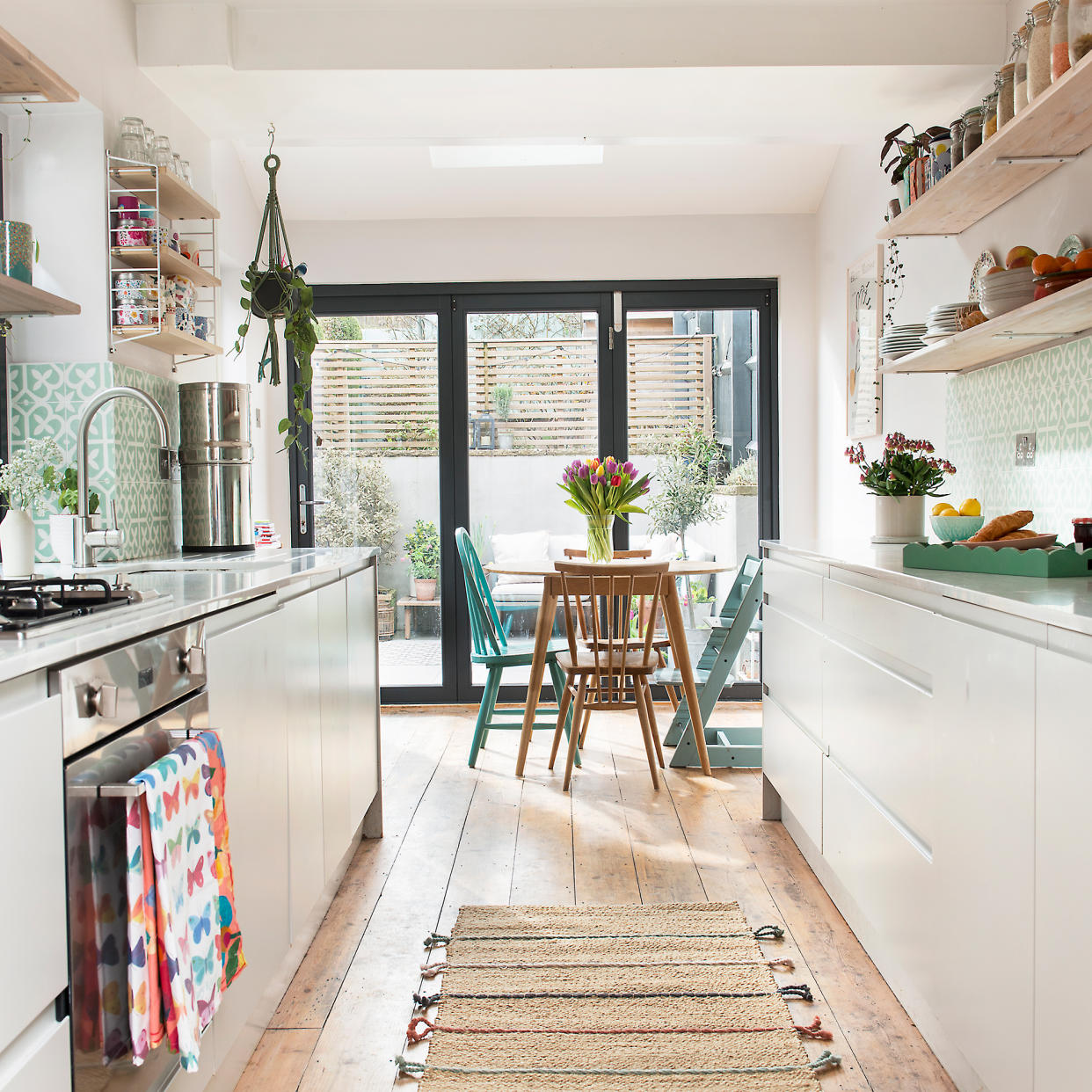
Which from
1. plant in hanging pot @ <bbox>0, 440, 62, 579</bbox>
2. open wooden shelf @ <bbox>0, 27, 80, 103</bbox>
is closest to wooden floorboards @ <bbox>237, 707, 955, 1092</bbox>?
plant in hanging pot @ <bbox>0, 440, 62, 579</bbox>

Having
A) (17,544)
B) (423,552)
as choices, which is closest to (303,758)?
(17,544)

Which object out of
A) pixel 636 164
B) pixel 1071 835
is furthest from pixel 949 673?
pixel 636 164

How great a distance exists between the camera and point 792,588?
8.99ft

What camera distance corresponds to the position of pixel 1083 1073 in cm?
114

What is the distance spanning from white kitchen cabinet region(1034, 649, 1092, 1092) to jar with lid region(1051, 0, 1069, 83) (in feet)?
4.52

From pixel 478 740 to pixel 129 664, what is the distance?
8.64 ft

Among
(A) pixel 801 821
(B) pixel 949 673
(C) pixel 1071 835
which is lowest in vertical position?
(A) pixel 801 821

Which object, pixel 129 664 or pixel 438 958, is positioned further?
pixel 438 958

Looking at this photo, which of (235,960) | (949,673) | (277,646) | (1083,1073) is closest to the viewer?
(1083,1073)

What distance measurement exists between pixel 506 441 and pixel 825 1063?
11.5 ft

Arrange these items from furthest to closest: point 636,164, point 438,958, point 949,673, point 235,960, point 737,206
A: point 737,206 → point 636,164 → point 438,958 → point 949,673 → point 235,960

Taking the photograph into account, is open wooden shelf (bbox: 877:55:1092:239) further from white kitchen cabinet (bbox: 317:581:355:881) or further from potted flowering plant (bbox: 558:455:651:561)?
white kitchen cabinet (bbox: 317:581:355:881)

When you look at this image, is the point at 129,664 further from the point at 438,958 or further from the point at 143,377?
the point at 143,377

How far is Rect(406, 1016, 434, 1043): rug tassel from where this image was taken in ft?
6.04
